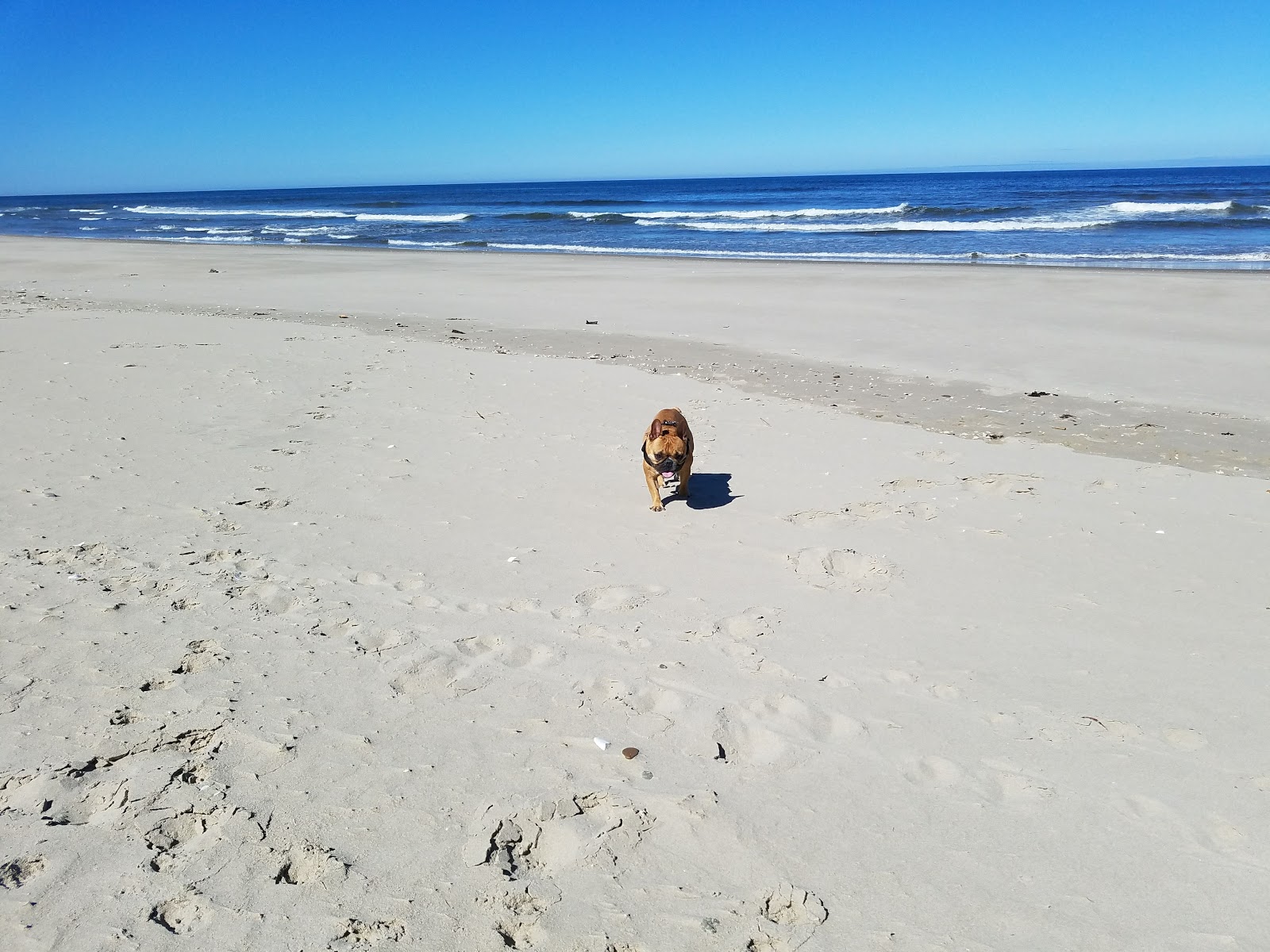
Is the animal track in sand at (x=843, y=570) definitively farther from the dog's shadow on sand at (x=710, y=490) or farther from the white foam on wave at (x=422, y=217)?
Result: the white foam on wave at (x=422, y=217)

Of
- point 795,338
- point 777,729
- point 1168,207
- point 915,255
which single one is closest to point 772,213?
point 1168,207

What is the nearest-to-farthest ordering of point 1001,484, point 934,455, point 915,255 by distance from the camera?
point 1001,484 < point 934,455 < point 915,255

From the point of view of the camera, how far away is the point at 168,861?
2.40 metres

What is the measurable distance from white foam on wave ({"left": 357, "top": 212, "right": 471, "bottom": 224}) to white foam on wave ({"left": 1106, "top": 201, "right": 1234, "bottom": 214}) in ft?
98.3

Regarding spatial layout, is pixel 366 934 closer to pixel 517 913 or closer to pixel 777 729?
pixel 517 913

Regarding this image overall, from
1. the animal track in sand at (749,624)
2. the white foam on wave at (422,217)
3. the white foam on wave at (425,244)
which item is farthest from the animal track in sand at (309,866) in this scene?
the white foam on wave at (422,217)

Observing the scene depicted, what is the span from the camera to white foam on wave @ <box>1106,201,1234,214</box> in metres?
32.3

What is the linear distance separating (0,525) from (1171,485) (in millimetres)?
6862

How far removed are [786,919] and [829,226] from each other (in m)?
33.2

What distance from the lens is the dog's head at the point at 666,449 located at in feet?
16.8

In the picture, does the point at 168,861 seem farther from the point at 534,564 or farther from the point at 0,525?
the point at 0,525

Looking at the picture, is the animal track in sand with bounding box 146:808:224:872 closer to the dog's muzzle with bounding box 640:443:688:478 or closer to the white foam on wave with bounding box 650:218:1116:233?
the dog's muzzle with bounding box 640:443:688:478

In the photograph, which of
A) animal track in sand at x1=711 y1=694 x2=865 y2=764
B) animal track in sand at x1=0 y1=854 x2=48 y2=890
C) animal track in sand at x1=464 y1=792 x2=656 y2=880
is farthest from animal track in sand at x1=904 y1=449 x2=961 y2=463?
animal track in sand at x1=0 y1=854 x2=48 y2=890

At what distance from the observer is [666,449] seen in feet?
16.8
